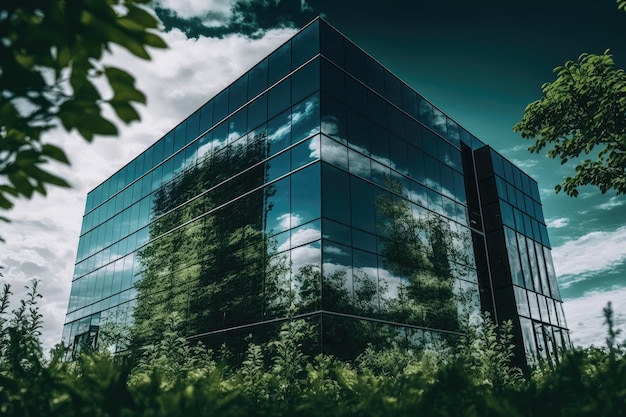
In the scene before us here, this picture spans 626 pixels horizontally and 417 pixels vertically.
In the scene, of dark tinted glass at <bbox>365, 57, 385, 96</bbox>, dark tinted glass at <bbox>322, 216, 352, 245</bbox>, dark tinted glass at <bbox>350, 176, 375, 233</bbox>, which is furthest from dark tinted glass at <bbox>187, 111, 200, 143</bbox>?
dark tinted glass at <bbox>322, 216, 352, 245</bbox>

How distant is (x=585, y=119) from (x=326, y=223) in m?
9.20

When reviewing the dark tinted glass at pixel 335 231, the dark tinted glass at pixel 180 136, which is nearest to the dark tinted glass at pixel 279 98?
the dark tinted glass at pixel 335 231

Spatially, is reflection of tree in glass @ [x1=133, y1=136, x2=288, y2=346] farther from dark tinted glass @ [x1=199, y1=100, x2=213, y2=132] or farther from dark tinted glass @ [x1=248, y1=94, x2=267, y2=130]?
dark tinted glass @ [x1=199, y1=100, x2=213, y2=132]

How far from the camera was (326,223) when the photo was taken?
56.3ft

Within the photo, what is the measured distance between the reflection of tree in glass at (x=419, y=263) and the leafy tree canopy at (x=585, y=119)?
321 inches

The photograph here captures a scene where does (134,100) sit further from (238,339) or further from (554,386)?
(238,339)

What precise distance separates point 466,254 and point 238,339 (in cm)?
1411

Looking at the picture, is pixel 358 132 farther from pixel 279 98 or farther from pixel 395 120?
pixel 279 98

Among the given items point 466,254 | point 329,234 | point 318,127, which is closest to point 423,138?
point 466,254

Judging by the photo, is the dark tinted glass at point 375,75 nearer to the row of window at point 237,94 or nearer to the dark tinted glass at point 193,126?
the row of window at point 237,94

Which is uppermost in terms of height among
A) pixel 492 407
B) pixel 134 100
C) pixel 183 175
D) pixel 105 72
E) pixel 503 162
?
pixel 503 162

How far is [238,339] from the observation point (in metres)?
18.6

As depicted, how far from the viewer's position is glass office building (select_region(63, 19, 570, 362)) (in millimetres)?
17688

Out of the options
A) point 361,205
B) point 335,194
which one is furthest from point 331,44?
point 361,205
